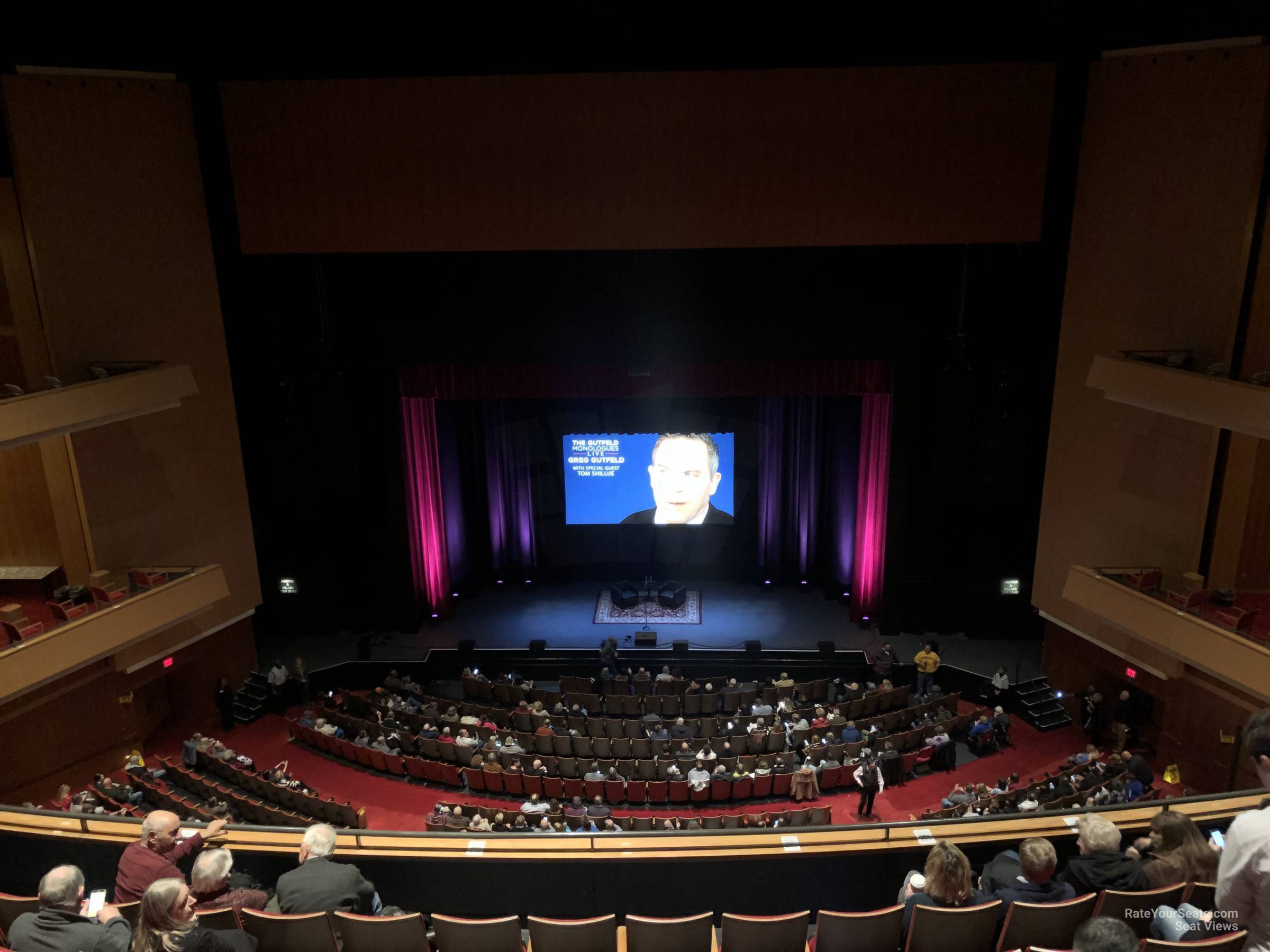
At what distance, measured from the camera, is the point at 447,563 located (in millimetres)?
17766

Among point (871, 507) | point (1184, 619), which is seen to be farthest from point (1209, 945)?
point (871, 507)

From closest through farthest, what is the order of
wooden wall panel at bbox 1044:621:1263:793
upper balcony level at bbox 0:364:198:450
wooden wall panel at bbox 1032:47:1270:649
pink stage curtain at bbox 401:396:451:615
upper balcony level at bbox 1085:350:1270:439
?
1. upper balcony level at bbox 1085:350:1270:439
2. upper balcony level at bbox 0:364:198:450
3. wooden wall panel at bbox 1032:47:1270:649
4. wooden wall panel at bbox 1044:621:1263:793
5. pink stage curtain at bbox 401:396:451:615

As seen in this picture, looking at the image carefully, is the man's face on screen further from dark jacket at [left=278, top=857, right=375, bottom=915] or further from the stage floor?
dark jacket at [left=278, top=857, right=375, bottom=915]

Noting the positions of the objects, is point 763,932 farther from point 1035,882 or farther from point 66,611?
point 66,611

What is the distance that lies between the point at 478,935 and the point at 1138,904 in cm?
292

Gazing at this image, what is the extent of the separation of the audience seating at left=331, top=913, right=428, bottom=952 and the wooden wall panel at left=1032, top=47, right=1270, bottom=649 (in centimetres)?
1180

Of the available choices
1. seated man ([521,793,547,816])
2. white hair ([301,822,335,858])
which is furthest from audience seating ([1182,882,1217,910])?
seated man ([521,793,547,816])

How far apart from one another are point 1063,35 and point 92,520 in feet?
49.6

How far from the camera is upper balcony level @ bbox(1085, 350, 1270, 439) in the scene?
10.1 metres

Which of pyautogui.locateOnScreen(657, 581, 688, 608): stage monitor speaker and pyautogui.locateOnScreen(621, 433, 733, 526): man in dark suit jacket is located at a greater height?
pyautogui.locateOnScreen(621, 433, 733, 526): man in dark suit jacket

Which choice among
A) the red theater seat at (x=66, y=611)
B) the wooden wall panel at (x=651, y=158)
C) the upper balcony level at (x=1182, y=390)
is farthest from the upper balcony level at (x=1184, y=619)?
the red theater seat at (x=66, y=611)

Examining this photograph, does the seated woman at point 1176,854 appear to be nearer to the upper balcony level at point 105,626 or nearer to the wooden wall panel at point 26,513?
the upper balcony level at point 105,626

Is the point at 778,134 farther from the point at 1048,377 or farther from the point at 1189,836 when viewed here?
the point at 1189,836

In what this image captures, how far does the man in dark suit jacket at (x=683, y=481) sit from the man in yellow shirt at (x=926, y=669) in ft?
15.1
